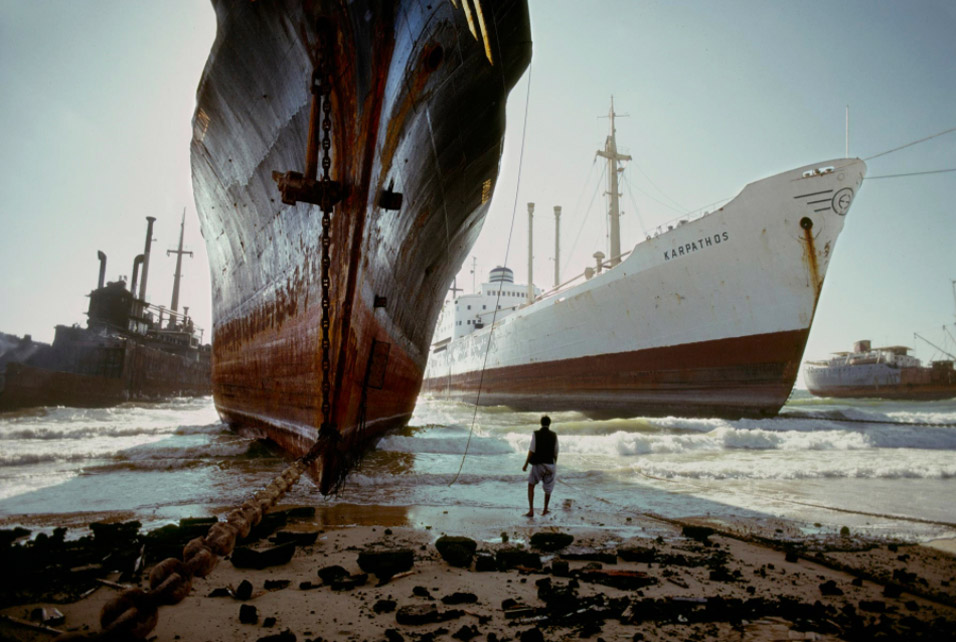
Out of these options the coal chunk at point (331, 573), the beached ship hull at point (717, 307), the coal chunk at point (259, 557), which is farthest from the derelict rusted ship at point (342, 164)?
the beached ship hull at point (717, 307)

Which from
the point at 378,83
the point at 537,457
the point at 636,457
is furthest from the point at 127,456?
the point at 636,457

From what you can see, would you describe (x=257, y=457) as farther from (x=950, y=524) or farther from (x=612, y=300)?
(x=612, y=300)

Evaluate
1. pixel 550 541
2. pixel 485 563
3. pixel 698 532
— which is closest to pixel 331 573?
pixel 485 563

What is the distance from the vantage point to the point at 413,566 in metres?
3.10

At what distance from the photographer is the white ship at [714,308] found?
12648mm

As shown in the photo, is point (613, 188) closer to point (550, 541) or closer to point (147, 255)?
point (550, 541)

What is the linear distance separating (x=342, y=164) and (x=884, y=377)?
4926 cm

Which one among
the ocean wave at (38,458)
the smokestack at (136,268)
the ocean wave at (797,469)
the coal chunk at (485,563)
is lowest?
the ocean wave at (38,458)

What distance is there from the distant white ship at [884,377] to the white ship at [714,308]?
3582cm

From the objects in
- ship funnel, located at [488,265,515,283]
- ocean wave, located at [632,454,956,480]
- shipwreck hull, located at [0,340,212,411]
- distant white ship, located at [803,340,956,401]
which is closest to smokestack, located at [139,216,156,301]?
shipwreck hull, located at [0,340,212,411]

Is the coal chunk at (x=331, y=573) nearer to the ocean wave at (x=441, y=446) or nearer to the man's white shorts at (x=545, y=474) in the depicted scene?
the man's white shorts at (x=545, y=474)

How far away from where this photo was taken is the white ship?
498 inches

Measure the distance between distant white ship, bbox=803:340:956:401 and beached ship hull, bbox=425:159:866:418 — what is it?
118 feet

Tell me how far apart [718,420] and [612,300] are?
457 centimetres
